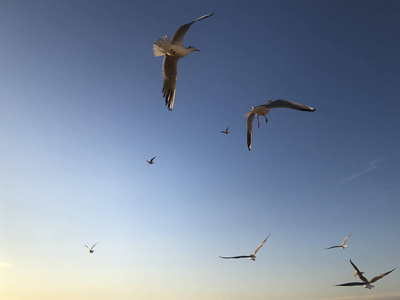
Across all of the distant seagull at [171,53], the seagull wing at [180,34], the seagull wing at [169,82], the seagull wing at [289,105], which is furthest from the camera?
the seagull wing at [169,82]

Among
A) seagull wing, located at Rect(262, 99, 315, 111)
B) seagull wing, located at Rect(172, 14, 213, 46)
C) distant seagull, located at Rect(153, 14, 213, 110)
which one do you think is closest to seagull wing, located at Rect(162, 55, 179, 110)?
distant seagull, located at Rect(153, 14, 213, 110)

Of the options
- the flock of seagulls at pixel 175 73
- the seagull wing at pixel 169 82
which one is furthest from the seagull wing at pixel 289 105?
the seagull wing at pixel 169 82

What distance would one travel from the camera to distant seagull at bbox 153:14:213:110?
13951mm

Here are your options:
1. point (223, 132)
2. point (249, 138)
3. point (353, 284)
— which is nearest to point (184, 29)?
point (249, 138)

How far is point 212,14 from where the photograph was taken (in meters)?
12.6

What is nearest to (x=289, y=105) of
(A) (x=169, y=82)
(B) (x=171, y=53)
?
(B) (x=171, y=53)

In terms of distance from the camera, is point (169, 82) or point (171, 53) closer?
→ point (171, 53)

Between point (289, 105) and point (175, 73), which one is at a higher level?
point (175, 73)

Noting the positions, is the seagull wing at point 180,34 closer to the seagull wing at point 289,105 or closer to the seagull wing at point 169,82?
the seagull wing at point 169,82

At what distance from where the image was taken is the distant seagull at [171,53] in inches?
549

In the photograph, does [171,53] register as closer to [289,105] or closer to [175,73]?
[175,73]

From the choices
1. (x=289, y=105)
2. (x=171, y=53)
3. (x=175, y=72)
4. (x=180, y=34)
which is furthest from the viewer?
(x=175, y=72)

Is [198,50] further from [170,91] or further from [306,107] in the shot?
[306,107]

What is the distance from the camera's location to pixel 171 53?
48.8ft
